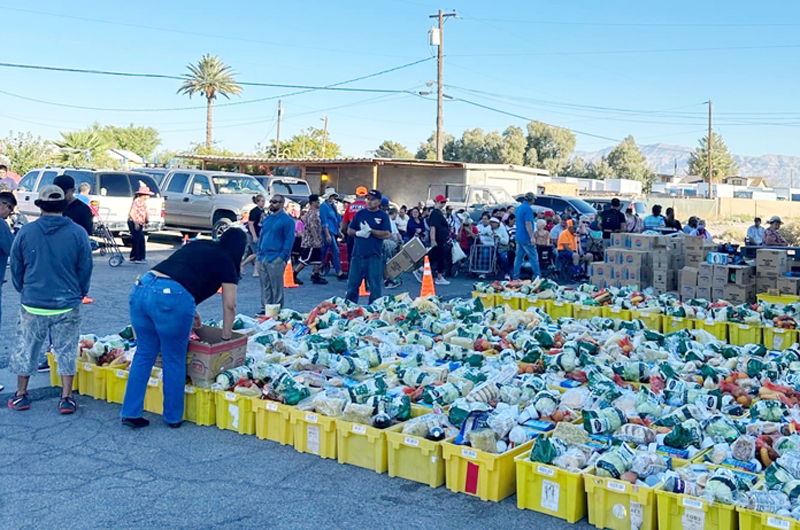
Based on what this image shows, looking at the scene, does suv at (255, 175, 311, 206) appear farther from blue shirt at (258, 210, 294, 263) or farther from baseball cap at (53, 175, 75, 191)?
baseball cap at (53, 175, 75, 191)

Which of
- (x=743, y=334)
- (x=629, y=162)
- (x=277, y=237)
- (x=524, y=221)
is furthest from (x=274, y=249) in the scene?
(x=629, y=162)

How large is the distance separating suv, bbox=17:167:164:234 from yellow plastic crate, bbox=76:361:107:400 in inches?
525

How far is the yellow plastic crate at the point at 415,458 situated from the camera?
17.1 ft

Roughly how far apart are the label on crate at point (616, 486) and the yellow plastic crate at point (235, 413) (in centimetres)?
283

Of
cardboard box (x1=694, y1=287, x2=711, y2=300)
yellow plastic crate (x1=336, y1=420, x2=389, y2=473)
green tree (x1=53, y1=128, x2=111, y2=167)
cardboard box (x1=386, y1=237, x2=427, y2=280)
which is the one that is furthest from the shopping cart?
green tree (x1=53, y1=128, x2=111, y2=167)

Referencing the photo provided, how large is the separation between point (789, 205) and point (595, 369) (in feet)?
184

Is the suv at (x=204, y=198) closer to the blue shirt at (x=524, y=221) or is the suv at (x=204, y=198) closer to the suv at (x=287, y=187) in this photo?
the suv at (x=287, y=187)

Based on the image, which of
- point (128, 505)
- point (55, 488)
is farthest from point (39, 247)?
point (128, 505)

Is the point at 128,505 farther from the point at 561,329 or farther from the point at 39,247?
the point at 561,329

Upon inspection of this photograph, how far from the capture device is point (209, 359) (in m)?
6.39

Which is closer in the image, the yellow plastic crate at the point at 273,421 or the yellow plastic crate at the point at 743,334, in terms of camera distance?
the yellow plastic crate at the point at 273,421

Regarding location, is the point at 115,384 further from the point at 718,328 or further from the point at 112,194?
the point at 112,194

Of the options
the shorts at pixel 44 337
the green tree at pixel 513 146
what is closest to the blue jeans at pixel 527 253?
the shorts at pixel 44 337

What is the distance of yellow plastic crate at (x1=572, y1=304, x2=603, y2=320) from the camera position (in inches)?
439
